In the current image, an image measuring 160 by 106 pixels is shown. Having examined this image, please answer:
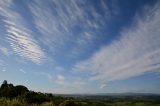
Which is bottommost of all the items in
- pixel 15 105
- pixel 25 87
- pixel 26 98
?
pixel 15 105

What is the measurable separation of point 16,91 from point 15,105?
28.0 metres

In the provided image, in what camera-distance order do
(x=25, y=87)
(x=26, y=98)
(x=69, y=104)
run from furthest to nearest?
(x=25, y=87), (x=26, y=98), (x=69, y=104)

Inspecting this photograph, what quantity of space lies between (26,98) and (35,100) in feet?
5.98

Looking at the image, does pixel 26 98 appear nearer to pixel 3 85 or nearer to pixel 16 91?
pixel 16 91

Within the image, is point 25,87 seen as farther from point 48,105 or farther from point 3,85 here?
point 48,105

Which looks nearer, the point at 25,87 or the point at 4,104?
the point at 4,104

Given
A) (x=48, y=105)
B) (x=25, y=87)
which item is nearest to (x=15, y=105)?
(x=48, y=105)

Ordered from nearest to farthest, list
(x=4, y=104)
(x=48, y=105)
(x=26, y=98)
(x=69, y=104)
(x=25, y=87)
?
(x=4, y=104) < (x=48, y=105) < (x=69, y=104) < (x=26, y=98) < (x=25, y=87)

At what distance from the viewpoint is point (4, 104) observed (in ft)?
84.0

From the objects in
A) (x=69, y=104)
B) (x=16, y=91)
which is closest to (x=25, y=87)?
(x=16, y=91)

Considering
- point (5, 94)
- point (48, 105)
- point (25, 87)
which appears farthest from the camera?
point (25, 87)

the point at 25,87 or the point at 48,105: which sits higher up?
the point at 25,87

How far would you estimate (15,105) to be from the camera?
87.7ft

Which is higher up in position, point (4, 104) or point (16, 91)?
point (16, 91)
